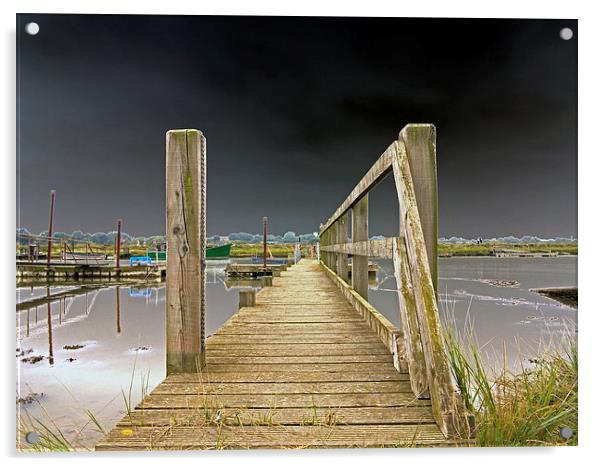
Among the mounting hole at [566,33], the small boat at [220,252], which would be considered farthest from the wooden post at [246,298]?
the small boat at [220,252]

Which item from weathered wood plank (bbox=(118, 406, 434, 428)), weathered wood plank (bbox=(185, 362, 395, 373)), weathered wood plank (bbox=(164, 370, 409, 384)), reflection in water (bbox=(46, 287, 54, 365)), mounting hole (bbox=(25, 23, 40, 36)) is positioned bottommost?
reflection in water (bbox=(46, 287, 54, 365))

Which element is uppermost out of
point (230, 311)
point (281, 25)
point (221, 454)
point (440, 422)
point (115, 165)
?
point (281, 25)

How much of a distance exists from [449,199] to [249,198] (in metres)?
2.27

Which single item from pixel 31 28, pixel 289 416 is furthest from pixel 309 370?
pixel 31 28

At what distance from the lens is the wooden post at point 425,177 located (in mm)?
→ 1837

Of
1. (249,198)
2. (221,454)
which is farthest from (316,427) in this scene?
(249,198)

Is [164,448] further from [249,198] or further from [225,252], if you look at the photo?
[225,252]

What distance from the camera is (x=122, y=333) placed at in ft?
28.0

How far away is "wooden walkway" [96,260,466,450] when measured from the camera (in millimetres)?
1386

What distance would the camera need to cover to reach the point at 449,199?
3006mm

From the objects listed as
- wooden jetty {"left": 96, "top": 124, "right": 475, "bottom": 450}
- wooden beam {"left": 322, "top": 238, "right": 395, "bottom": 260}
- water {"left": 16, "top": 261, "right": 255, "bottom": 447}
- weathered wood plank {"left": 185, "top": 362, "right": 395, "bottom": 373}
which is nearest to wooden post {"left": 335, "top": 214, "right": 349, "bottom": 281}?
wooden beam {"left": 322, "top": 238, "right": 395, "bottom": 260}

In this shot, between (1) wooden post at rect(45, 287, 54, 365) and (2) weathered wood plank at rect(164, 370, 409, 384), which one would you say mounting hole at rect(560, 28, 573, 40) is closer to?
(2) weathered wood plank at rect(164, 370, 409, 384)

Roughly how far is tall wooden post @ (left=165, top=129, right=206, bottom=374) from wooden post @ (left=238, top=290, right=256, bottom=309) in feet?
6.72

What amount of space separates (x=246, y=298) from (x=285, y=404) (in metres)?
2.52
